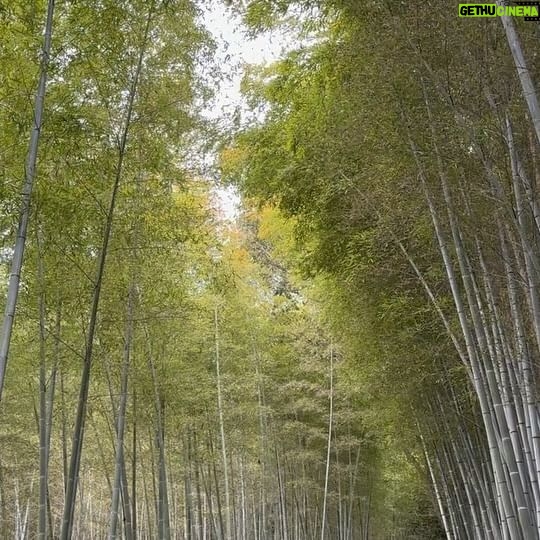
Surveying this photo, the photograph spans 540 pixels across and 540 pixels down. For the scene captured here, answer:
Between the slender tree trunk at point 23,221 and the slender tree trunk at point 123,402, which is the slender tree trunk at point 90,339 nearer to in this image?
the slender tree trunk at point 23,221

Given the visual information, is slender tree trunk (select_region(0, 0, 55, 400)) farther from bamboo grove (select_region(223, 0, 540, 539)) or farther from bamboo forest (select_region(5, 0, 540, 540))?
bamboo grove (select_region(223, 0, 540, 539))

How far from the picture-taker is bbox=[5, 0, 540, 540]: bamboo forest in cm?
278

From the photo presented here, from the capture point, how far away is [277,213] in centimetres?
625

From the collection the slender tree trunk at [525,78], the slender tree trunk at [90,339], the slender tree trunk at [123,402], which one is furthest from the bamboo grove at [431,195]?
the slender tree trunk at [123,402]

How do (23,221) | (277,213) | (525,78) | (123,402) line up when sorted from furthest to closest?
1. (277,213)
2. (123,402)
3. (23,221)
4. (525,78)

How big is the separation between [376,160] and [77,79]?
76.8 inches

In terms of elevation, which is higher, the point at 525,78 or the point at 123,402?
the point at 525,78

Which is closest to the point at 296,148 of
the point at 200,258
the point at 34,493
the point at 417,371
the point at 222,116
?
the point at 222,116

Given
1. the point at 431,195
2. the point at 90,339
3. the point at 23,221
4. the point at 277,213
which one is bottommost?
the point at 90,339

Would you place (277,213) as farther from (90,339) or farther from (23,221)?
(23,221)

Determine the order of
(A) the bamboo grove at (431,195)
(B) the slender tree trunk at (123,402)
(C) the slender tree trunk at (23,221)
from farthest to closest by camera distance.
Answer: (B) the slender tree trunk at (123,402), (A) the bamboo grove at (431,195), (C) the slender tree trunk at (23,221)

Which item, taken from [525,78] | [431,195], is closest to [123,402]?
[431,195]

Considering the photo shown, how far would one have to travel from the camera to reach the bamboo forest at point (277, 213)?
2.78 meters

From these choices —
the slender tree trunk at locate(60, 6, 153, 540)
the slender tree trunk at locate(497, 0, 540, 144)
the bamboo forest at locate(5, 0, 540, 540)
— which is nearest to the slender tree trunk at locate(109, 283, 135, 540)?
the bamboo forest at locate(5, 0, 540, 540)
